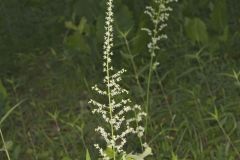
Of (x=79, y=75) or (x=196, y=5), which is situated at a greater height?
(x=196, y=5)

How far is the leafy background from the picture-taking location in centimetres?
298

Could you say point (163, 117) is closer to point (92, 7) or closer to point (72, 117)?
point (72, 117)

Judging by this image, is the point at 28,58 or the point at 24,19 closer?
the point at 28,58

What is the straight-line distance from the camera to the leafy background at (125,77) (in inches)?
117

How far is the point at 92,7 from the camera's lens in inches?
156

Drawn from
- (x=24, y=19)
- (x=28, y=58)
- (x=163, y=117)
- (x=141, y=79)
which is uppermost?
(x=24, y=19)

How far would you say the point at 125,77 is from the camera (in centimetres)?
359

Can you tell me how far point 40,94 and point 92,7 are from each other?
68 cm

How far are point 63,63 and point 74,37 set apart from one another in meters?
0.27

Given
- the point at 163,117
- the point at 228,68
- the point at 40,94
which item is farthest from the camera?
the point at 40,94

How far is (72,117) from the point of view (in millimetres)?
3381

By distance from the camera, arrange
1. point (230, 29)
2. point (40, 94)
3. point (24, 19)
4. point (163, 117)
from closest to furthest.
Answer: point (163, 117)
point (40, 94)
point (230, 29)
point (24, 19)

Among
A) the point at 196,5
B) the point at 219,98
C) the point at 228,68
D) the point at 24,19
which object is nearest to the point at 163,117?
the point at 219,98

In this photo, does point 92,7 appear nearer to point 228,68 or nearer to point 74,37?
point 74,37
